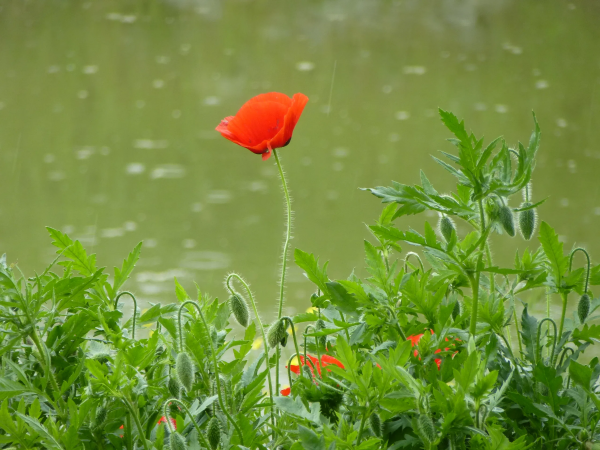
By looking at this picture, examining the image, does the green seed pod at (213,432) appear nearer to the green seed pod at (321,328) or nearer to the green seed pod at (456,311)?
the green seed pod at (321,328)

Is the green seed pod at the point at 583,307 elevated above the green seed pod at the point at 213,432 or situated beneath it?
elevated above

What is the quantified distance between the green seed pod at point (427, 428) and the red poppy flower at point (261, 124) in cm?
43

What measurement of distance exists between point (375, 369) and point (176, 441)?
0.54 feet

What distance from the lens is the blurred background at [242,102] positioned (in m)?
3.84

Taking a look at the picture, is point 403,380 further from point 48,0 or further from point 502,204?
point 48,0

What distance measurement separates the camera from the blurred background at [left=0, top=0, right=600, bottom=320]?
3.84 meters

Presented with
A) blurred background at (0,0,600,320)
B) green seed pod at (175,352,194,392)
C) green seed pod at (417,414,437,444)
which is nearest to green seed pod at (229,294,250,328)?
green seed pod at (175,352,194,392)

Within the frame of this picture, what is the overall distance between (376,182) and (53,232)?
3.53 m

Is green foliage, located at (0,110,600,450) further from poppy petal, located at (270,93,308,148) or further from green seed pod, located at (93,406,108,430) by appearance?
poppy petal, located at (270,93,308,148)

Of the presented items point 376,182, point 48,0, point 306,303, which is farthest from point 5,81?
point 306,303

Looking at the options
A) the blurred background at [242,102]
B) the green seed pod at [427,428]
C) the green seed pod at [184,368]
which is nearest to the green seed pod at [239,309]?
the green seed pod at [184,368]

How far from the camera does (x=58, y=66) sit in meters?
6.30

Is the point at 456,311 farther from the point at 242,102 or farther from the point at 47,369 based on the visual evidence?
the point at 242,102

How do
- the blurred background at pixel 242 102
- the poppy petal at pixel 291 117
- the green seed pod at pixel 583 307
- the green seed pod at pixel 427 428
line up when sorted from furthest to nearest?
the blurred background at pixel 242 102 < the poppy petal at pixel 291 117 < the green seed pod at pixel 583 307 < the green seed pod at pixel 427 428
